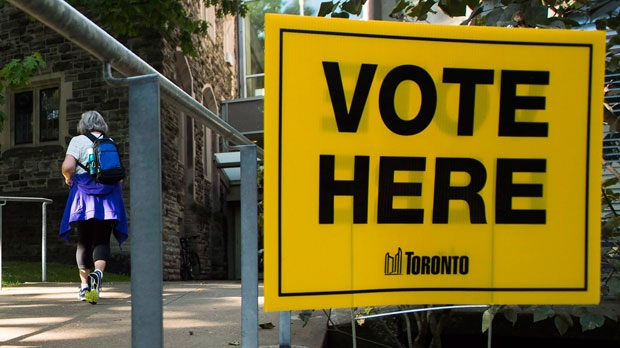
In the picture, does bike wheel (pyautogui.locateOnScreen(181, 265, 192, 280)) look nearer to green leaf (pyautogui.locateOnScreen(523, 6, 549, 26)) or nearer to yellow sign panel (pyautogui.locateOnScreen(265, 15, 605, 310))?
green leaf (pyautogui.locateOnScreen(523, 6, 549, 26))

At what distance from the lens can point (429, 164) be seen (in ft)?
4.50

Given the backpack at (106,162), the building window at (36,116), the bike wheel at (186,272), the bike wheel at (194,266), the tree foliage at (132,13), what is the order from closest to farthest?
1. the backpack at (106,162)
2. the tree foliage at (132,13)
3. the building window at (36,116)
4. the bike wheel at (186,272)
5. the bike wheel at (194,266)

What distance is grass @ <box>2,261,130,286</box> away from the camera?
7501mm

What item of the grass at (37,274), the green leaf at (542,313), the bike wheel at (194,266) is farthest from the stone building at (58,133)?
the green leaf at (542,313)

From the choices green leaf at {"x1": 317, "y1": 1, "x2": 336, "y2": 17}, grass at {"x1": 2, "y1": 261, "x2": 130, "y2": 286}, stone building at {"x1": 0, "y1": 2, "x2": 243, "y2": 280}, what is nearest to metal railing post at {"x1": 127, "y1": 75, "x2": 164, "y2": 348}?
green leaf at {"x1": 317, "y1": 1, "x2": 336, "y2": 17}

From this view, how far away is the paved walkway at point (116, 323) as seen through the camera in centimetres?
330

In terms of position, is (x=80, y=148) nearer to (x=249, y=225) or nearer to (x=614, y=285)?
(x=249, y=225)

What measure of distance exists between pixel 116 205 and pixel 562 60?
3.81 metres

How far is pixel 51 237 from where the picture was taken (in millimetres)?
10805

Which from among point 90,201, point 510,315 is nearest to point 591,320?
point 510,315

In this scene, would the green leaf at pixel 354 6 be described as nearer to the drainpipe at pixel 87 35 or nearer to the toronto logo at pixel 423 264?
the drainpipe at pixel 87 35

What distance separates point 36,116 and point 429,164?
1164 cm

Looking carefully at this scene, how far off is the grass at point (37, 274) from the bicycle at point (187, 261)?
91.2 inches

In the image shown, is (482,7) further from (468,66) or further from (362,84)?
(362,84)
